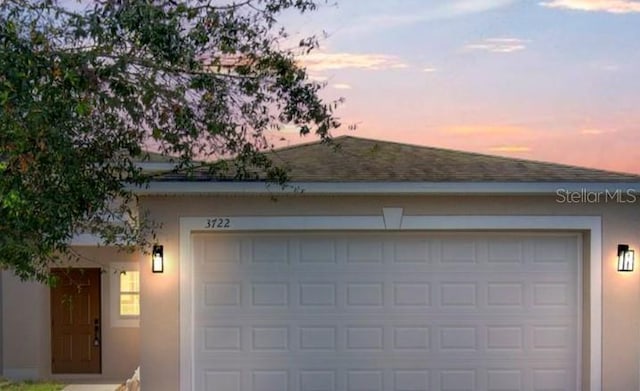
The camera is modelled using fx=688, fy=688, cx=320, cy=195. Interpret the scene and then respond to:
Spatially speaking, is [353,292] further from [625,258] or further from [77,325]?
[77,325]

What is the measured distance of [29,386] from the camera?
37.4 ft

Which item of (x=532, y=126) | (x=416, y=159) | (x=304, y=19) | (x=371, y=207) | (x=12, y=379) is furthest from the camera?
(x=12, y=379)

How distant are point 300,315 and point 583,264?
3650 millimetres

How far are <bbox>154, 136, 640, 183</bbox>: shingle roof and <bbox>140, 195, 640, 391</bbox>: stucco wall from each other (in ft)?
0.97

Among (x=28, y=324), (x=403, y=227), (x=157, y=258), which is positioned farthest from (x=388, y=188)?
(x=28, y=324)

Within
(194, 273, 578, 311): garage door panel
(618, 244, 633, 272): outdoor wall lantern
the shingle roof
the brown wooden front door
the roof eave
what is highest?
the shingle roof

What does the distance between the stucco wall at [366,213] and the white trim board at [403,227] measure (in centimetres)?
7

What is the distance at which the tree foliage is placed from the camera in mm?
5926

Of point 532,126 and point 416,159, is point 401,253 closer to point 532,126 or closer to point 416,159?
point 416,159

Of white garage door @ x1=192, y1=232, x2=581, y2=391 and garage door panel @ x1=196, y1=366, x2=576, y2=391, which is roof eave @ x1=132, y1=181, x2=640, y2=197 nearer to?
white garage door @ x1=192, y1=232, x2=581, y2=391

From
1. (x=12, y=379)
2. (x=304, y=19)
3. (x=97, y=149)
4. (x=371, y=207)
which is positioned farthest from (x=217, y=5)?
(x=12, y=379)

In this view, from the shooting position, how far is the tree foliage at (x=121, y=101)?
593 cm

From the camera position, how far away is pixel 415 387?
8.70 meters

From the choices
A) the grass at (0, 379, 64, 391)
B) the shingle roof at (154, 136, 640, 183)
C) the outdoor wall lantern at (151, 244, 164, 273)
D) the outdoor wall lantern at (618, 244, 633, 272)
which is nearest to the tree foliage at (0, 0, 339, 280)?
the outdoor wall lantern at (151, 244, 164, 273)
